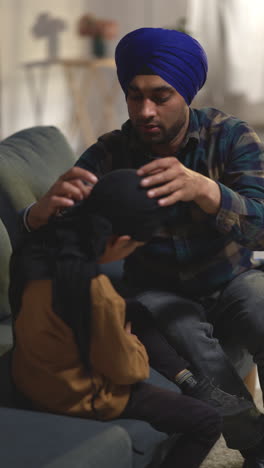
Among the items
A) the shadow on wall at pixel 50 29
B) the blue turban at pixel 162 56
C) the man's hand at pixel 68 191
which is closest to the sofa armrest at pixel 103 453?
the man's hand at pixel 68 191

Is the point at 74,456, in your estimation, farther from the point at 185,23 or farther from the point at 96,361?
the point at 185,23

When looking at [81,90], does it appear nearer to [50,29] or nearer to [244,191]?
[50,29]

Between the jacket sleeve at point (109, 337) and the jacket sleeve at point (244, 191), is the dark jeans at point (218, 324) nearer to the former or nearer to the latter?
the jacket sleeve at point (244, 191)

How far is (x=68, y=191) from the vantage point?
1316 millimetres

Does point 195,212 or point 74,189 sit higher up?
point 74,189

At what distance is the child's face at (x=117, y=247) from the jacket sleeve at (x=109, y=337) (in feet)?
0.17

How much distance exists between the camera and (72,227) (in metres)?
1.26

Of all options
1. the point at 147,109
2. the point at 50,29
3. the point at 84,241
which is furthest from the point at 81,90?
the point at 84,241

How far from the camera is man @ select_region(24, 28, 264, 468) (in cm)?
156

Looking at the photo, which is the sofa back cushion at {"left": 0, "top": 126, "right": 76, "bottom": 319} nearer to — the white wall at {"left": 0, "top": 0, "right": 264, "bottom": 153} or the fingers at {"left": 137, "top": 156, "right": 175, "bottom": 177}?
the fingers at {"left": 137, "top": 156, "right": 175, "bottom": 177}

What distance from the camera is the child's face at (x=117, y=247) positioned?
126 centimetres

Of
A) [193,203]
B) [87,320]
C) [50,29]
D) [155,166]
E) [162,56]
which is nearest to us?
[87,320]

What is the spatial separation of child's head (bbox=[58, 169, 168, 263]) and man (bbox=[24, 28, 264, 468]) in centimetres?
16

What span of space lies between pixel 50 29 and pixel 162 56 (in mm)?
4707
